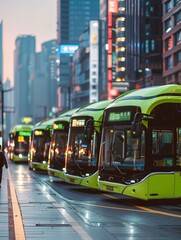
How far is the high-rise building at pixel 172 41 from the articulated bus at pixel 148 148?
65684 millimetres

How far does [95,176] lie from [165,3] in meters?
71.5

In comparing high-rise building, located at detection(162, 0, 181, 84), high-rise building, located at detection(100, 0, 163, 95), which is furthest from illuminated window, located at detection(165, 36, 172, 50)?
high-rise building, located at detection(100, 0, 163, 95)

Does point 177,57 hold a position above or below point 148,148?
above

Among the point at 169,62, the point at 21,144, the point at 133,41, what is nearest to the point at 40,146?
the point at 21,144

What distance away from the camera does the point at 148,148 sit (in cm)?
1723

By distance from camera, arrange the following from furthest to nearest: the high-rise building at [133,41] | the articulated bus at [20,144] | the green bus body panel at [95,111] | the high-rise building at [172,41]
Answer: the high-rise building at [133,41] < the high-rise building at [172,41] < the articulated bus at [20,144] < the green bus body panel at [95,111]

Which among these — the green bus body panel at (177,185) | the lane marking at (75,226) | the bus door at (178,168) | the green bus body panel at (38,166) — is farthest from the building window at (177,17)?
the lane marking at (75,226)

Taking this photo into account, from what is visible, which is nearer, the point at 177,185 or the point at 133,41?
the point at 177,185

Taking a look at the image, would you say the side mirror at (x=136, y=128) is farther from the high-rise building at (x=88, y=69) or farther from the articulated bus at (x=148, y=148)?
the high-rise building at (x=88, y=69)

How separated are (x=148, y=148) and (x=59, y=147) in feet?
38.6

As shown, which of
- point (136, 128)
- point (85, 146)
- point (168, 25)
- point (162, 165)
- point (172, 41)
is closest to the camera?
point (136, 128)

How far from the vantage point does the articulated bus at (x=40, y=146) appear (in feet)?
130

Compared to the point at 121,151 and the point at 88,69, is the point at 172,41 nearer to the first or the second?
the point at 121,151

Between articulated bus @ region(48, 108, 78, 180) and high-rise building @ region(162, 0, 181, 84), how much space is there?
5538cm
